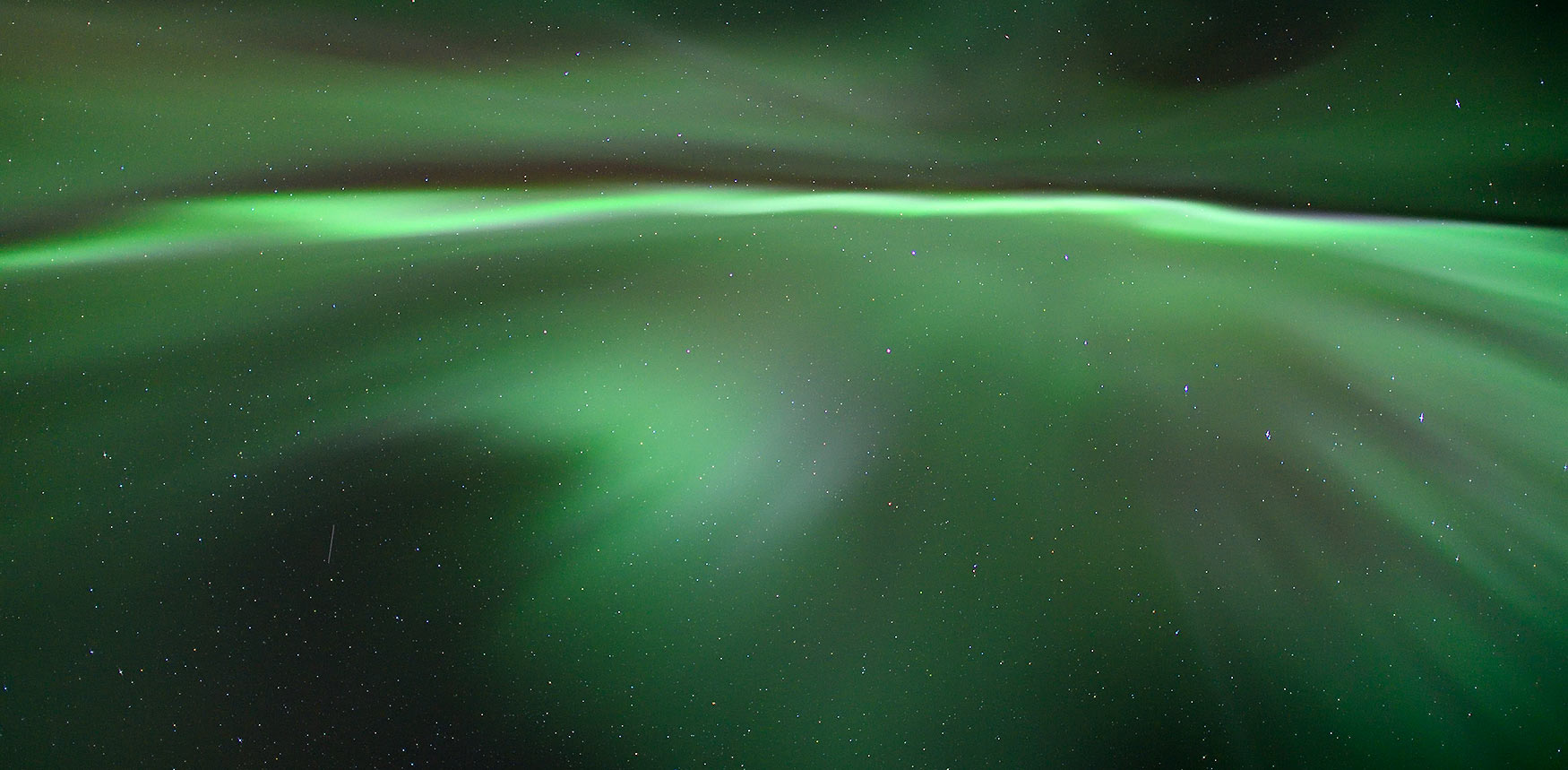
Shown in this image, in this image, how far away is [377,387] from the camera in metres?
0.39

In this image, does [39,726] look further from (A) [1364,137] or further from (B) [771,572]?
(A) [1364,137]

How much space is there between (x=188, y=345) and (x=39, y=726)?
0.47 ft

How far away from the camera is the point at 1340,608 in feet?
1.23

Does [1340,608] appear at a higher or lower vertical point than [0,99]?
lower

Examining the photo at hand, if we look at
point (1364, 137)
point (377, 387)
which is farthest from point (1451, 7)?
point (377, 387)

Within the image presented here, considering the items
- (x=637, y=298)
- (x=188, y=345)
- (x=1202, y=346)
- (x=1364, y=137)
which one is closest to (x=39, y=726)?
(x=188, y=345)

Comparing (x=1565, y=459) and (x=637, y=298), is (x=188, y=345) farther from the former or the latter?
(x=1565, y=459)

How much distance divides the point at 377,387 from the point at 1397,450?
1.28 feet

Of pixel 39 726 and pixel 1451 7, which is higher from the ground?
pixel 1451 7

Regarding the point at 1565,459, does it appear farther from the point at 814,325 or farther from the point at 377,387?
the point at 377,387

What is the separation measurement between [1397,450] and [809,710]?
25 centimetres

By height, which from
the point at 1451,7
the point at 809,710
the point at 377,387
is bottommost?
the point at 809,710

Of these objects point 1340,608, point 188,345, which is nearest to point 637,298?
point 188,345

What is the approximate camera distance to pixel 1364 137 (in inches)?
17.3
